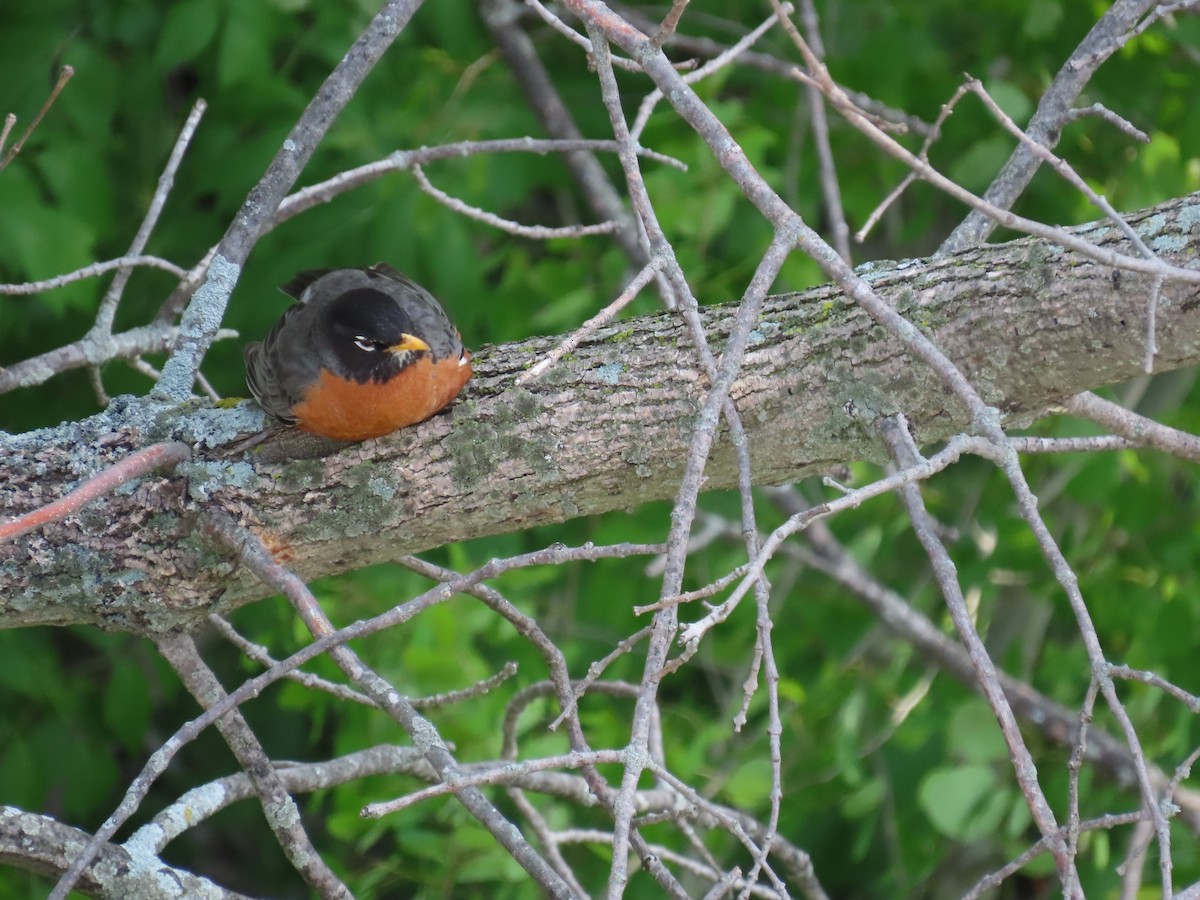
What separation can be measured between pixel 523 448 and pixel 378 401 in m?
0.26

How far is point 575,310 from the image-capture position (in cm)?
365

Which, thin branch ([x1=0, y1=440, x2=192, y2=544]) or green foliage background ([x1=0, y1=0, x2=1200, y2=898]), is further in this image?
green foliage background ([x1=0, y1=0, x2=1200, y2=898])

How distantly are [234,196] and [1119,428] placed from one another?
8.47 ft

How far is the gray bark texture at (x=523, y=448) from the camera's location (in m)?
2.02

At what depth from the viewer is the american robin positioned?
7.22 feet

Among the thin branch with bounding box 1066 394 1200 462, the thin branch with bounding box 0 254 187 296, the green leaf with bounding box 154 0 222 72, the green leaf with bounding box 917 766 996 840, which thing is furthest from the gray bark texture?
the green leaf with bounding box 917 766 996 840

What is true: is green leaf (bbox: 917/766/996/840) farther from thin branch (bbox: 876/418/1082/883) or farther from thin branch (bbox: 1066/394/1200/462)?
thin branch (bbox: 876/418/1082/883)

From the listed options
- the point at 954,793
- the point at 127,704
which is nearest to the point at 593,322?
the point at 954,793

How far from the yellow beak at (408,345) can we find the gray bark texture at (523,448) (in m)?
0.16

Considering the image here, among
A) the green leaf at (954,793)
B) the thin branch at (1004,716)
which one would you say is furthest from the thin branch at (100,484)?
the green leaf at (954,793)

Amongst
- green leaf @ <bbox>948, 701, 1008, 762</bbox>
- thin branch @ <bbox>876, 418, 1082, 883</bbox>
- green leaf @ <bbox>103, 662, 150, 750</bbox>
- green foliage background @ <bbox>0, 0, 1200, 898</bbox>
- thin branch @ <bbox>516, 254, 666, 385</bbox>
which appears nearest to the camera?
thin branch @ <bbox>876, 418, 1082, 883</bbox>

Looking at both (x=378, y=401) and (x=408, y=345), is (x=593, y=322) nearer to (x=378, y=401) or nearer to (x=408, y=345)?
(x=378, y=401)

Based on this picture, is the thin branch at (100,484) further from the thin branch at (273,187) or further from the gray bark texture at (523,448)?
the thin branch at (273,187)

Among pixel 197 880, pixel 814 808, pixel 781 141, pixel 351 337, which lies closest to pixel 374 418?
pixel 351 337
